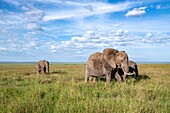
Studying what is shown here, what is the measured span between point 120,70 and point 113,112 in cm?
900

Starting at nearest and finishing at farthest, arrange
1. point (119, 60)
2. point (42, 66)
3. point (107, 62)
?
point (107, 62) → point (119, 60) → point (42, 66)

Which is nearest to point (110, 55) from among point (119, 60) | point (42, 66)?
point (119, 60)

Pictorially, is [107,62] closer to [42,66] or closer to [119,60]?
[119,60]

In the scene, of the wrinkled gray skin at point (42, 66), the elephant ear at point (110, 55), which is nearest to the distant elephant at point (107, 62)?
the elephant ear at point (110, 55)

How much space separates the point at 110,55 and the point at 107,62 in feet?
2.44

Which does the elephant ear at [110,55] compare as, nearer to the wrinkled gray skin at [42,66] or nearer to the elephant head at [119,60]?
the elephant head at [119,60]

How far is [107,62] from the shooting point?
14.1m

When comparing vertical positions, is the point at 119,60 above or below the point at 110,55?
below

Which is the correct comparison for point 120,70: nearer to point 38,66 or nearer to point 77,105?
point 77,105

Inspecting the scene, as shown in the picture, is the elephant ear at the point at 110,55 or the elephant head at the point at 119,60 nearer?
the elephant ear at the point at 110,55

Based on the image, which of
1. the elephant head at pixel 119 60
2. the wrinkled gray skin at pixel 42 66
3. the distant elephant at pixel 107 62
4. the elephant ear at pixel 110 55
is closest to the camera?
the distant elephant at pixel 107 62

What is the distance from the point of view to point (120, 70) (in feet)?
49.9

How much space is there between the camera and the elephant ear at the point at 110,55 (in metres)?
14.1

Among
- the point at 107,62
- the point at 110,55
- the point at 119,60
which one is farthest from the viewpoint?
the point at 110,55
